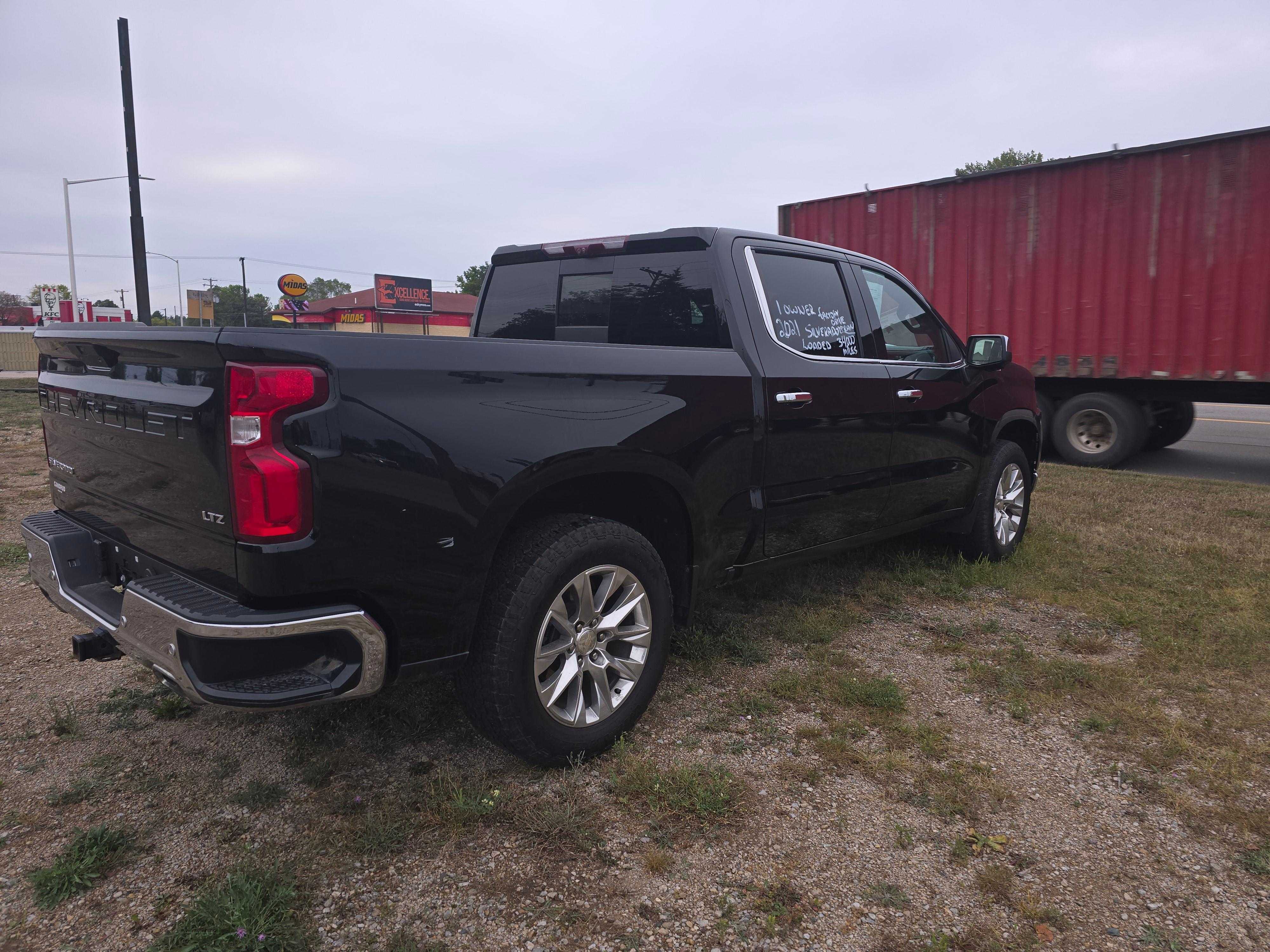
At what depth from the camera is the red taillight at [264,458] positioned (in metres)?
2.04

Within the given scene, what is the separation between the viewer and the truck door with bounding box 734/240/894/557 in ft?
11.3

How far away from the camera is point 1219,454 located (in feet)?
34.3

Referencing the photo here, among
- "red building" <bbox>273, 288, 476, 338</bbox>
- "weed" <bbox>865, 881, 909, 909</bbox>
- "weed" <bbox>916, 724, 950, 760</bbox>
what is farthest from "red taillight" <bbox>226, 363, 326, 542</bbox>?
"red building" <bbox>273, 288, 476, 338</bbox>

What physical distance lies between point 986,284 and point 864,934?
9509 millimetres

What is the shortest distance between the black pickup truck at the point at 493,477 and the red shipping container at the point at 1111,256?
639 centimetres

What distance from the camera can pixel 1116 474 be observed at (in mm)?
8445

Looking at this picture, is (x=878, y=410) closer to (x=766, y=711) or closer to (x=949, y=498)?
(x=949, y=498)

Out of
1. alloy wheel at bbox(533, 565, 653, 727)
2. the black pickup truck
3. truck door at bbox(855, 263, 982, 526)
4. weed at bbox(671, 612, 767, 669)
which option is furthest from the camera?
truck door at bbox(855, 263, 982, 526)

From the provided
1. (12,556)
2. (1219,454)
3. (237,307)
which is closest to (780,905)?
(12,556)

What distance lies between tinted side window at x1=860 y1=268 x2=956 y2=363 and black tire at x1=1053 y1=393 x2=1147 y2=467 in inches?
230

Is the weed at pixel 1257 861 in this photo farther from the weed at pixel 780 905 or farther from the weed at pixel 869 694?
the weed at pixel 780 905

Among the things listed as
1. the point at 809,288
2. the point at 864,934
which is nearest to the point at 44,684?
the point at 864,934

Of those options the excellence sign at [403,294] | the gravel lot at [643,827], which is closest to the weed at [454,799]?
the gravel lot at [643,827]

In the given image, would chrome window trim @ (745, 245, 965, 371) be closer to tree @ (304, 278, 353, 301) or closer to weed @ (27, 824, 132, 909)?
weed @ (27, 824, 132, 909)
